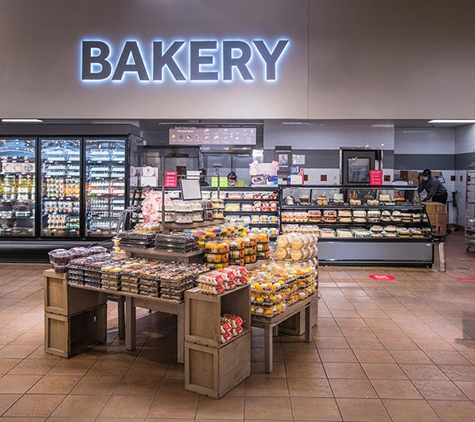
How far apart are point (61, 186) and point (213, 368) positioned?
22.6 ft

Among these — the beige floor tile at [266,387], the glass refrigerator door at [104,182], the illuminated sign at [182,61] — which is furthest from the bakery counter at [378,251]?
the beige floor tile at [266,387]

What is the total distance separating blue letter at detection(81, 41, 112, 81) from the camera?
8.82 meters

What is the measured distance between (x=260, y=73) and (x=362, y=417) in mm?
6870

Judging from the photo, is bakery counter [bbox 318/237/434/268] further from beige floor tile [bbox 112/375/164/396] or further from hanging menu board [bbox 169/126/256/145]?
beige floor tile [bbox 112/375/164/396]

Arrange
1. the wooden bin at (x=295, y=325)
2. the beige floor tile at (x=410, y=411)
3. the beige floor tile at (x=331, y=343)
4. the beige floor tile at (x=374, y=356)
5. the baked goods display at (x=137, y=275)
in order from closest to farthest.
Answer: the beige floor tile at (x=410, y=411), the baked goods display at (x=137, y=275), the beige floor tile at (x=374, y=356), the beige floor tile at (x=331, y=343), the wooden bin at (x=295, y=325)

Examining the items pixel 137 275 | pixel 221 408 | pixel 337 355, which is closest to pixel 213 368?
pixel 221 408

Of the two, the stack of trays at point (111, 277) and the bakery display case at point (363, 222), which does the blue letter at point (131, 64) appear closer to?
the bakery display case at point (363, 222)

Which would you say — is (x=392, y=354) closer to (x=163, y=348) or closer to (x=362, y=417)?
(x=362, y=417)

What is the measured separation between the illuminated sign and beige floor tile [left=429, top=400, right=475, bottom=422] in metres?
6.70

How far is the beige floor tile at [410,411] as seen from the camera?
3.27 m

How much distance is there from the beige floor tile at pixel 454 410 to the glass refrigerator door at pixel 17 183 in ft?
26.8

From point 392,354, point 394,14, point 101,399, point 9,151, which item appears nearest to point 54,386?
point 101,399

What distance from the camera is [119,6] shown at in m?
8.83

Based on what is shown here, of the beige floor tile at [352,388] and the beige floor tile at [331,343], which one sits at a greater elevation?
the beige floor tile at [331,343]
